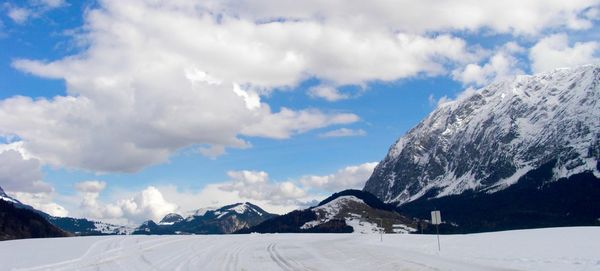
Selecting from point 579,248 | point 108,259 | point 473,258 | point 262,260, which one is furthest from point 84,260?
point 579,248

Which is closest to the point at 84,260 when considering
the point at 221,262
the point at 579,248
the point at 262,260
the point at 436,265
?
the point at 221,262

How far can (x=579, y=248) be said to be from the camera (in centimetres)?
3531

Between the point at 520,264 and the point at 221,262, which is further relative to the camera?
the point at 221,262

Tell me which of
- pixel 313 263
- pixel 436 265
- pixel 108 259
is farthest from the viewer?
pixel 108 259

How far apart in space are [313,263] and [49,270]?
14590mm

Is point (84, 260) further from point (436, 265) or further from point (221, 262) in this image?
point (436, 265)

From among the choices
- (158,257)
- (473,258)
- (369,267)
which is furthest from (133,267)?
(473,258)

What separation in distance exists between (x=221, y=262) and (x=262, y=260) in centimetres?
293

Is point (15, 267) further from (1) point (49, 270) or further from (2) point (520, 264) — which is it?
(2) point (520, 264)

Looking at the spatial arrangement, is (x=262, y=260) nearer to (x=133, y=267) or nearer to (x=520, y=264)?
(x=133, y=267)

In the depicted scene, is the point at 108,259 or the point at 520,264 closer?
the point at 520,264

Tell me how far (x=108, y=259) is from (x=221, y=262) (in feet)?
24.5

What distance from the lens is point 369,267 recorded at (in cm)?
2809

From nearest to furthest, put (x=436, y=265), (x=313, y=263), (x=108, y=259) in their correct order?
(x=436, y=265) → (x=313, y=263) → (x=108, y=259)
